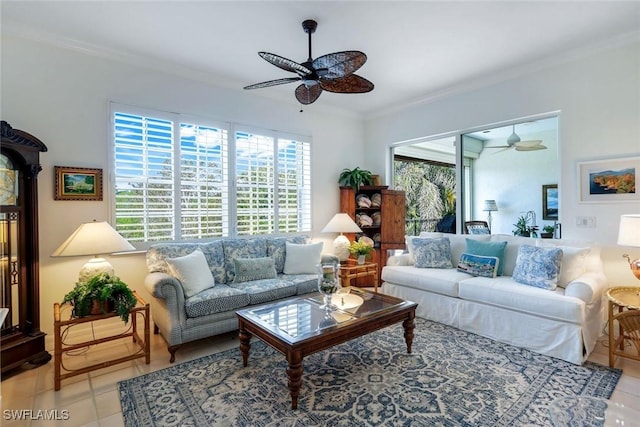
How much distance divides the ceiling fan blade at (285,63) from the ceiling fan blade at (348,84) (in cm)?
17

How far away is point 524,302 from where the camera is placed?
280 cm

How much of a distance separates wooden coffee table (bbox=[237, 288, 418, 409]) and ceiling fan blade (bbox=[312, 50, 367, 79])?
1.85 m

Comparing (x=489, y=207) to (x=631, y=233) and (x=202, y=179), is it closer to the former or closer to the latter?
(x=631, y=233)

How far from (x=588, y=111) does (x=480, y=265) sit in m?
1.93

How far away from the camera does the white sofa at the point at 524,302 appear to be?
257 centimetres

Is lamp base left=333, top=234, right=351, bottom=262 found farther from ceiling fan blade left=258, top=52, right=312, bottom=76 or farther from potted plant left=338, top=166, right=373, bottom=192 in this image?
ceiling fan blade left=258, top=52, right=312, bottom=76

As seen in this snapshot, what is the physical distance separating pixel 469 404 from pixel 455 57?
3270 millimetres

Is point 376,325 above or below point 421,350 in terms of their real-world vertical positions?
above

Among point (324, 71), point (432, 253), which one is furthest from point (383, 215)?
point (324, 71)

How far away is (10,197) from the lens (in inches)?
96.2

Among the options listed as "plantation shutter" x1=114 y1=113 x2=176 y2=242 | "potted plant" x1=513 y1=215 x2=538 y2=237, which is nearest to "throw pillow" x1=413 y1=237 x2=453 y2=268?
"potted plant" x1=513 y1=215 x2=538 y2=237

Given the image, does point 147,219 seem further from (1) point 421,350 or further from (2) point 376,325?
(1) point 421,350

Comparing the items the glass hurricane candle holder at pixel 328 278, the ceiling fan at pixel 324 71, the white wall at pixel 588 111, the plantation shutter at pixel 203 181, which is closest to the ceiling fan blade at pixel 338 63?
the ceiling fan at pixel 324 71

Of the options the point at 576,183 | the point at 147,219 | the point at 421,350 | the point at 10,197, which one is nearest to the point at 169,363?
the point at 147,219
